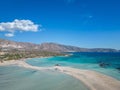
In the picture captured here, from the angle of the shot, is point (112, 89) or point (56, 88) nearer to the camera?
point (112, 89)

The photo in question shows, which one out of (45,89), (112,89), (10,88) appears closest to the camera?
(112,89)

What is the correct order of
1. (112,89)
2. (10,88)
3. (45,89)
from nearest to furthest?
(112,89), (45,89), (10,88)

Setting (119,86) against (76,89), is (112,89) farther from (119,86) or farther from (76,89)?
(76,89)

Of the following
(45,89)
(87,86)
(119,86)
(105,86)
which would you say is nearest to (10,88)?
(45,89)

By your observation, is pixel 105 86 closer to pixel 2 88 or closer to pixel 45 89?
pixel 45 89

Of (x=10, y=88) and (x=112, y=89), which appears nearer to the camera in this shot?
(x=112, y=89)

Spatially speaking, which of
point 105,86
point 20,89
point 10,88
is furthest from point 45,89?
point 105,86

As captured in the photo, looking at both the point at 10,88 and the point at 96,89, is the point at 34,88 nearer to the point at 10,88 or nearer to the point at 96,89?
the point at 10,88

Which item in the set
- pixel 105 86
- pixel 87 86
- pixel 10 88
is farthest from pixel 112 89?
pixel 10 88
